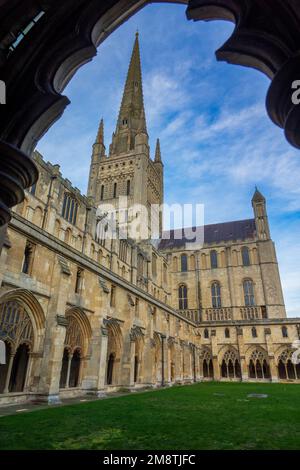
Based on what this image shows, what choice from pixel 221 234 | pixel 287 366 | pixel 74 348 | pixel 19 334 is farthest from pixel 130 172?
pixel 19 334

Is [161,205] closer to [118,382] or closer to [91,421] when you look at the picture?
[118,382]

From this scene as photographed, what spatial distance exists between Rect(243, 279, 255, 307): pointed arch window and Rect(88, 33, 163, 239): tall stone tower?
14782 mm

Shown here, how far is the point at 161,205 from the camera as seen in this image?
5159 cm

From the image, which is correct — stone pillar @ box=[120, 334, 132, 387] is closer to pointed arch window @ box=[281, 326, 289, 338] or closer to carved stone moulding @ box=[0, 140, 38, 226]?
carved stone moulding @ box=[0, 140, 38, 226]

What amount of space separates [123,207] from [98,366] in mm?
29746

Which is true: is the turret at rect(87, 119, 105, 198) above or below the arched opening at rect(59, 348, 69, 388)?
above

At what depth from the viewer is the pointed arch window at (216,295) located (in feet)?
128

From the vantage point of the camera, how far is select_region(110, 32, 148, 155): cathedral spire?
50688 mm

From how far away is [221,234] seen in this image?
151ft

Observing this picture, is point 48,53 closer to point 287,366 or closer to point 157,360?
point 157,360

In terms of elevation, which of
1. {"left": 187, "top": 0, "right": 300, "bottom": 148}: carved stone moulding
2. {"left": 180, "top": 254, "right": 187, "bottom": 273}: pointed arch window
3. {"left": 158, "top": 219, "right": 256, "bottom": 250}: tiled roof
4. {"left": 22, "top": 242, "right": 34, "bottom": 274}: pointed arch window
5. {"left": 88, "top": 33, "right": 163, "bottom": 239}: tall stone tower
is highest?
{"left": 88, "top": 33, "right": 163, "bottom": 239}: tall stone tower

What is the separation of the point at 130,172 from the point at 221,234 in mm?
17255

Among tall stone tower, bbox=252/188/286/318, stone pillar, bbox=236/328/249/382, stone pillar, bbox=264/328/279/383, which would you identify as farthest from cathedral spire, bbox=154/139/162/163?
stone pillar, bbox=264/328/279/383

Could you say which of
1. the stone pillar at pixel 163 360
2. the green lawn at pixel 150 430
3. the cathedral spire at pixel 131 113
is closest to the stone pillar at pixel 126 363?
the stone pillar at pixel 163 360
